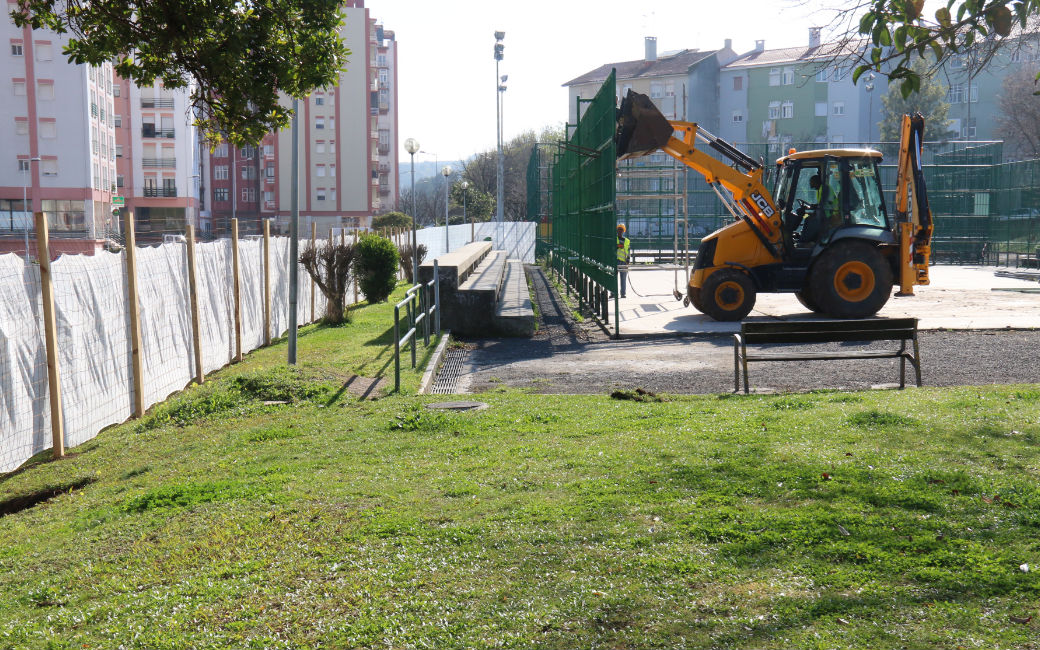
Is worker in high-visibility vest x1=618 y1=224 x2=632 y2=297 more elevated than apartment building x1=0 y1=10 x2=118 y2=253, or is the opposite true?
apartment building x1=0 y1=10 x2=118 y2=253

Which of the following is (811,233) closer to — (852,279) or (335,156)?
(852,279)

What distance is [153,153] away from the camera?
80812mm

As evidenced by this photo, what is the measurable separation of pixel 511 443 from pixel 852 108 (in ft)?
255

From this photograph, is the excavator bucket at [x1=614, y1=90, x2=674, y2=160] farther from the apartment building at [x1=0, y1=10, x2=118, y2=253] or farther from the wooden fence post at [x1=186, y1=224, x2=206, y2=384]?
the apartment building at [x1=0, y1=10, x2=118, y2=253]

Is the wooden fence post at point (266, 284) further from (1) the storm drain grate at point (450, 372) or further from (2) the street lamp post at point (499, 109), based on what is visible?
(2) the street lamp post at point (499, 109)

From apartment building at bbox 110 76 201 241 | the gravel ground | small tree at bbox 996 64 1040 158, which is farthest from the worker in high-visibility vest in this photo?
apartment building at bbox 110 76 201 241

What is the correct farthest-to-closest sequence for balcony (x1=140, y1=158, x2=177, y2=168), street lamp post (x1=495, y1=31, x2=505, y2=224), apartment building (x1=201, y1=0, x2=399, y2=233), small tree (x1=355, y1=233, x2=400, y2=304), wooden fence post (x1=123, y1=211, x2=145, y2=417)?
1. apartment building (x1=201, y1=0, x2=399, y2=233)
2. balcony (x1=140, y1=158, x2=177, y2=168)
3. street lamp post (x1=495, y1=31, x2=505, y2=224)
4. small tree (x1=355, y1=233, x2=400, y2=304)
5. wooden fence post (x1=123, y1=211, x2=145, y2=417)

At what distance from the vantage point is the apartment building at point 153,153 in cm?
7944

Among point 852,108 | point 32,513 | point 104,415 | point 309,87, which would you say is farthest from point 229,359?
point 852,108

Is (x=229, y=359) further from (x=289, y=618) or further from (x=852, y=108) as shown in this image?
(x=852, y=108)

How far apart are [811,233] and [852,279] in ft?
3.57

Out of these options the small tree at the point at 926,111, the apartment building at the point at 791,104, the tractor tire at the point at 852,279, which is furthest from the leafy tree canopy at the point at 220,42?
the apartment building at the point at 791,104

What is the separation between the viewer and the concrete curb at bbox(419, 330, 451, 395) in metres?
10.9

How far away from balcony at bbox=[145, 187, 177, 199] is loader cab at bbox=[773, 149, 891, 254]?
72439mm
